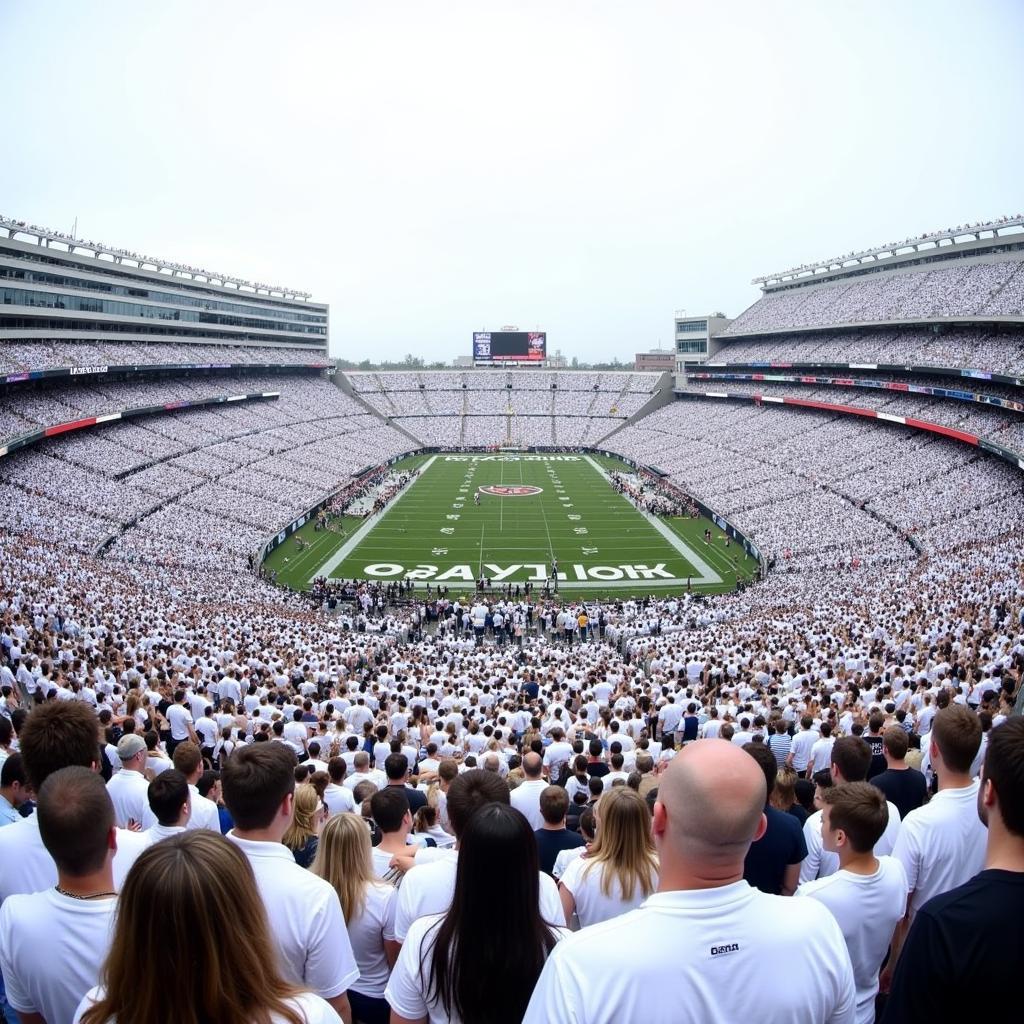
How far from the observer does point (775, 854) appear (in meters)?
4.95

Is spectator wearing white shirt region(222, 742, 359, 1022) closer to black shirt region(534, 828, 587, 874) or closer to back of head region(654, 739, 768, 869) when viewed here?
back of head region(654, 739, 768, 869)

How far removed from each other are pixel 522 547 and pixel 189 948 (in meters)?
38.1

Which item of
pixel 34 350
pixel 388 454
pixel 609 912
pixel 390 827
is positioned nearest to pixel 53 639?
pixel 390 827

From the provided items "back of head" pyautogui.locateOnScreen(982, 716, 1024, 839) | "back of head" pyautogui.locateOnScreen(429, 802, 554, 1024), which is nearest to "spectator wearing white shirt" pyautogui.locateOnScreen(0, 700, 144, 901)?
"back of head" pyautogui.locateOnScreen(429, 802, 554, 1024)

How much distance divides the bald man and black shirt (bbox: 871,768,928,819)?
5.00m

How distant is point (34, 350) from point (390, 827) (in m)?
49.1

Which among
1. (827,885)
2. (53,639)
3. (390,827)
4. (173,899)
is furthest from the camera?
(53,639)

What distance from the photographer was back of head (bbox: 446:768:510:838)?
4.09 meters

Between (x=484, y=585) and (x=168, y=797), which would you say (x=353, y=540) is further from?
(x=168, y=797)

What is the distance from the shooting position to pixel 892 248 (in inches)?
2479

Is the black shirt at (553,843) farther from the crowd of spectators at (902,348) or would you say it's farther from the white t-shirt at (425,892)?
the crowd of spectators at (902,348)

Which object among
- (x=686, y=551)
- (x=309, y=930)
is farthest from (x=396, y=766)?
(x=686, y=551)

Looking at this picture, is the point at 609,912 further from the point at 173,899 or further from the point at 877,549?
the point at 877,549

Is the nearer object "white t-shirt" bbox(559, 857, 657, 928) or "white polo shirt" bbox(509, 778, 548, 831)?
"white t-shirt" bbox(559, 857, 657, 928)
